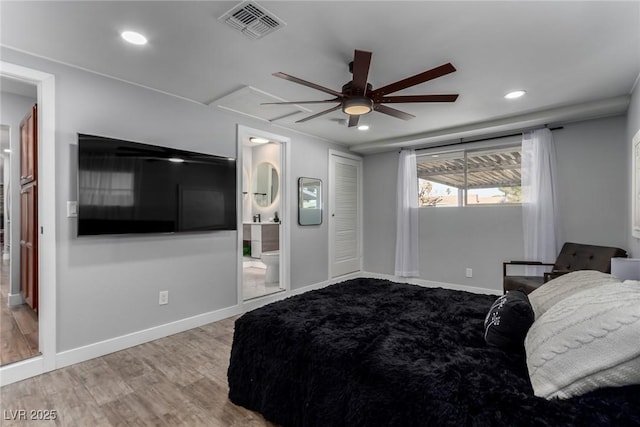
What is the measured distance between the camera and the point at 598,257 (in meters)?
3.08

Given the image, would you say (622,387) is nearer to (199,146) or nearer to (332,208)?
(199,146)

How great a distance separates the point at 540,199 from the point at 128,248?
15.2 ft

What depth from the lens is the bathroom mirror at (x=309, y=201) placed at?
4574mm

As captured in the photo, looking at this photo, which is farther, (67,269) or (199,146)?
(199,146)

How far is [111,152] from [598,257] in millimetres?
4683

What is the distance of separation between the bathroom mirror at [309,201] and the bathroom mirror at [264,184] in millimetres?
2010

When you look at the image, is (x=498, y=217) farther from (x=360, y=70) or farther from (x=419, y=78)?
(x=360, y=70)

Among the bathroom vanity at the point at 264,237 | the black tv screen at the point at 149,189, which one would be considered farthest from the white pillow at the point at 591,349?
the bathroom vanity at the point at 264,237

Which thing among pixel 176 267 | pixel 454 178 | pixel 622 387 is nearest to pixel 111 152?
pixel 176 267

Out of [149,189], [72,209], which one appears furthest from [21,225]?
[149,189]

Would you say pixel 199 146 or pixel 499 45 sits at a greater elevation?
pixel 499 45

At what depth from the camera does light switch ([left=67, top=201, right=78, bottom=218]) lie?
251 centimetres

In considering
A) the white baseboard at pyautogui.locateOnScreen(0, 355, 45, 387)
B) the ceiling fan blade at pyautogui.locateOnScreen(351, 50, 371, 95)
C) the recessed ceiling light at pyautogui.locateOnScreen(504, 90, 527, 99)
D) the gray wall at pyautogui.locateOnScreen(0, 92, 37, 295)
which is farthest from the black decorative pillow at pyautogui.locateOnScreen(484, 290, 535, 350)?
the gray wall at pyautogui.locateOnScreen(0, 92, 37, 295)

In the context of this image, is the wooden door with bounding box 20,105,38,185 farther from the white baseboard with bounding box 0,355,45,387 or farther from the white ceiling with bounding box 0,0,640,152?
the white baseboard with bounding box 0,355,45,387
